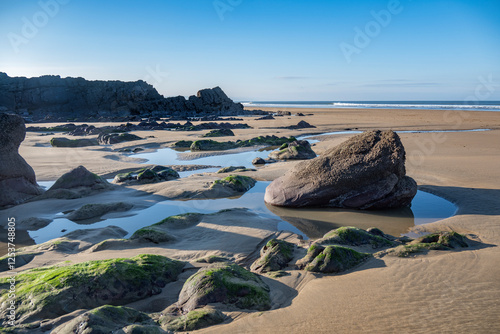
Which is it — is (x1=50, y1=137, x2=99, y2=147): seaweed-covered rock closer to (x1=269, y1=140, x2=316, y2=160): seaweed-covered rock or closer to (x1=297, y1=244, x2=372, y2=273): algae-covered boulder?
(x1=269, y1=140, x2=316, y2=160): seaweed-covered rock

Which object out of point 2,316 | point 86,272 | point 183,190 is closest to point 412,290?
point 86,272

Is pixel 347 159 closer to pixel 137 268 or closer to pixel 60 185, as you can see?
pixel 137 268

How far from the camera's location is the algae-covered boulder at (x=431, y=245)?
4.80m

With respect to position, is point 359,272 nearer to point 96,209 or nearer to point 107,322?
point 107,322

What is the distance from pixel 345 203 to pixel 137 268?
16.3 feet

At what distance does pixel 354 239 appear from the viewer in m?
5.29

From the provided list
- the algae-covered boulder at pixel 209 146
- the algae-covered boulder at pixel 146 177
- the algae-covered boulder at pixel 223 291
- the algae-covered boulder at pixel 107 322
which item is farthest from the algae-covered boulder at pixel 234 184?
the algae-covered boulder at pixel 209 146

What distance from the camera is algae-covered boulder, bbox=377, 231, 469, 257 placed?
4797 millimetres

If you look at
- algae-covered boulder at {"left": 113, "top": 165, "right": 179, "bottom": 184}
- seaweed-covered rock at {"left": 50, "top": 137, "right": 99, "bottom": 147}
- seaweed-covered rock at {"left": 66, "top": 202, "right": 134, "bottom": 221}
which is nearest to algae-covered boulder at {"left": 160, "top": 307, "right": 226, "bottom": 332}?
seaweed-covered rock at {"left": 66, "top": 202, "right": 134, "bottom": 221}

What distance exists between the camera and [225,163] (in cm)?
1451

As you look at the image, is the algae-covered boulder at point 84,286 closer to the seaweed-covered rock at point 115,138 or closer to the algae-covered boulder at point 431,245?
the algae-covered boulder at point 431,245

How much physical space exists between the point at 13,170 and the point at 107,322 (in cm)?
780

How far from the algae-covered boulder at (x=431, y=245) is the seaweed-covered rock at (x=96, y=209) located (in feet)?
19.1

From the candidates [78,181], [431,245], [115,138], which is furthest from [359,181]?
[115,138]
